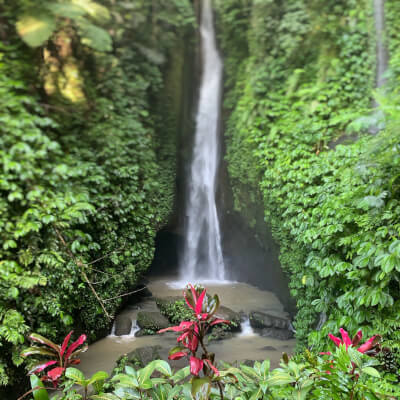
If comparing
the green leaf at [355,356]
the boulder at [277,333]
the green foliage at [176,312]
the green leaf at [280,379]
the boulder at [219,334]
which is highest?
the green leaf at [355,356]

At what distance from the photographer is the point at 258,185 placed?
13.4 ft

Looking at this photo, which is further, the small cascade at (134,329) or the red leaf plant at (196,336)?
the small cascade at (134,329)

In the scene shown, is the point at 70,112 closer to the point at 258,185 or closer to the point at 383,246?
the point at 258,185

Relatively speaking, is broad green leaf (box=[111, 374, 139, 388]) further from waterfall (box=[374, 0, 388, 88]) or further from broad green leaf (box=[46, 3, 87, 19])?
waterfall (box=[374, 0, 388, 88])

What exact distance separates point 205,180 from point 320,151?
1462 millimetres

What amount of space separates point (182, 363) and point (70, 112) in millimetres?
2899

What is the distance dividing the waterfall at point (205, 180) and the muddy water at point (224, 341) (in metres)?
0.24

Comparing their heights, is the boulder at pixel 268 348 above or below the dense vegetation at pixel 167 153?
below

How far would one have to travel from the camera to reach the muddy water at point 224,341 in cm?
299

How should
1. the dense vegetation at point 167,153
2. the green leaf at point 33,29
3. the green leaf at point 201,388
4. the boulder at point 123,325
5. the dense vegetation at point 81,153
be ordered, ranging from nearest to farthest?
the green leaf at point 201,388 → the dense vegetation at point 167,153 → the dense vegetation at point 81,153 → the boulder at point 123,325 → the green leaf at point 33,29

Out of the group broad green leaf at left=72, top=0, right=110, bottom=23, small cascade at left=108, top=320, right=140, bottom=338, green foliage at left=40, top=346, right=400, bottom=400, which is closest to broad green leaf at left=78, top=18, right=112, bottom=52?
broad green leaf at left=72, top=0, right=110, bottom=23

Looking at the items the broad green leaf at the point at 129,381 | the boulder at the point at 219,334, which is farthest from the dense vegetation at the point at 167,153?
the broad green leaf at the point at 129,381

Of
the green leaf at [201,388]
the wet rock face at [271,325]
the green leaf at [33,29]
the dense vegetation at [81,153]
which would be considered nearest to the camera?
the green leaf at [201,388]

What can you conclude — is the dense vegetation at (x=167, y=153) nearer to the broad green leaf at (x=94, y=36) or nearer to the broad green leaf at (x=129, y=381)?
the broad green leaf at (x=94, y=36)
